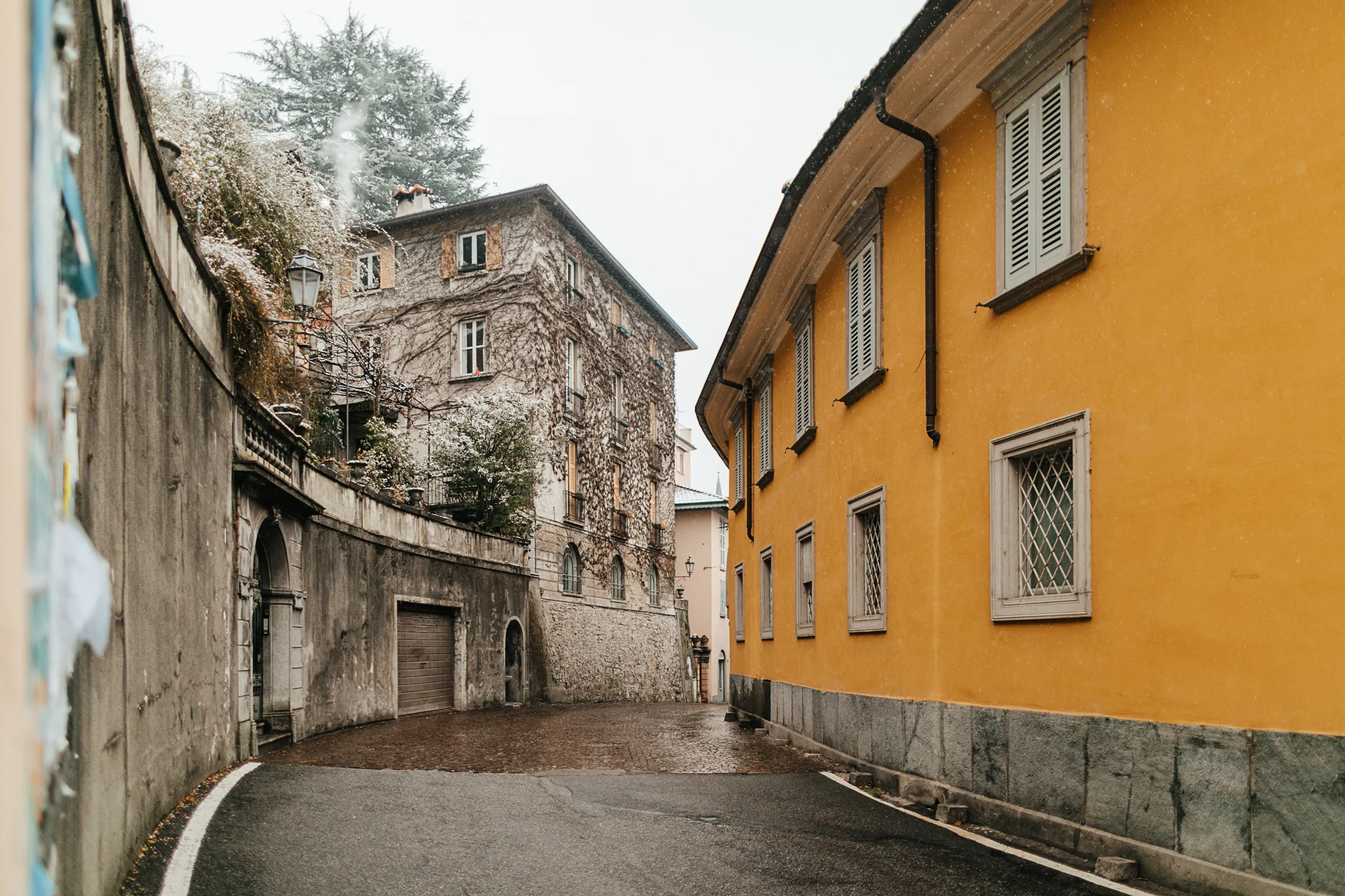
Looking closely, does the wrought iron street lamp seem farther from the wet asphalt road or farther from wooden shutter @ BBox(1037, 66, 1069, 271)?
wooden shutter @ BBox(1037, 66, 1069, 271)

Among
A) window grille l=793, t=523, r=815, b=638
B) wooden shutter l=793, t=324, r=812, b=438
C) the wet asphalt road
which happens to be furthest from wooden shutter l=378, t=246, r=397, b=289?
the wet asphalt road

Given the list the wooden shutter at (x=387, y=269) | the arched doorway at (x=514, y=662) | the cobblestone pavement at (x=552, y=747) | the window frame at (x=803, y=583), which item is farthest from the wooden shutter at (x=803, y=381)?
the wooden shutter at (x=387, y=269)

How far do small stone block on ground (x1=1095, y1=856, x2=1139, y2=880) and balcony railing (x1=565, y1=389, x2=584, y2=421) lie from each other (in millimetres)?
25929

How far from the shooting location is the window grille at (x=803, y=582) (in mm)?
14852

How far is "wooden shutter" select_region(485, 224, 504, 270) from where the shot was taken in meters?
30.7

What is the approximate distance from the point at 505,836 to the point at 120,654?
111 inches

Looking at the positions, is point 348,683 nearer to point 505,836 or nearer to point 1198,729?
point 505,836

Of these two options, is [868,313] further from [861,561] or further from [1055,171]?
[1055,171]

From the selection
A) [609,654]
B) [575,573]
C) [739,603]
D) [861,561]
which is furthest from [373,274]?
[861,561]

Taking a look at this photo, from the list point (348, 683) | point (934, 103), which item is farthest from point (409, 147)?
point (934, 103)

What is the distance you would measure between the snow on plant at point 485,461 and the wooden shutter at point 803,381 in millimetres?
12214

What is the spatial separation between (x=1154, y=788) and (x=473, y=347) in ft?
85.8

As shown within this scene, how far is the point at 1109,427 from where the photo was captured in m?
7.37

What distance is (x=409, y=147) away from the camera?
43281mm
